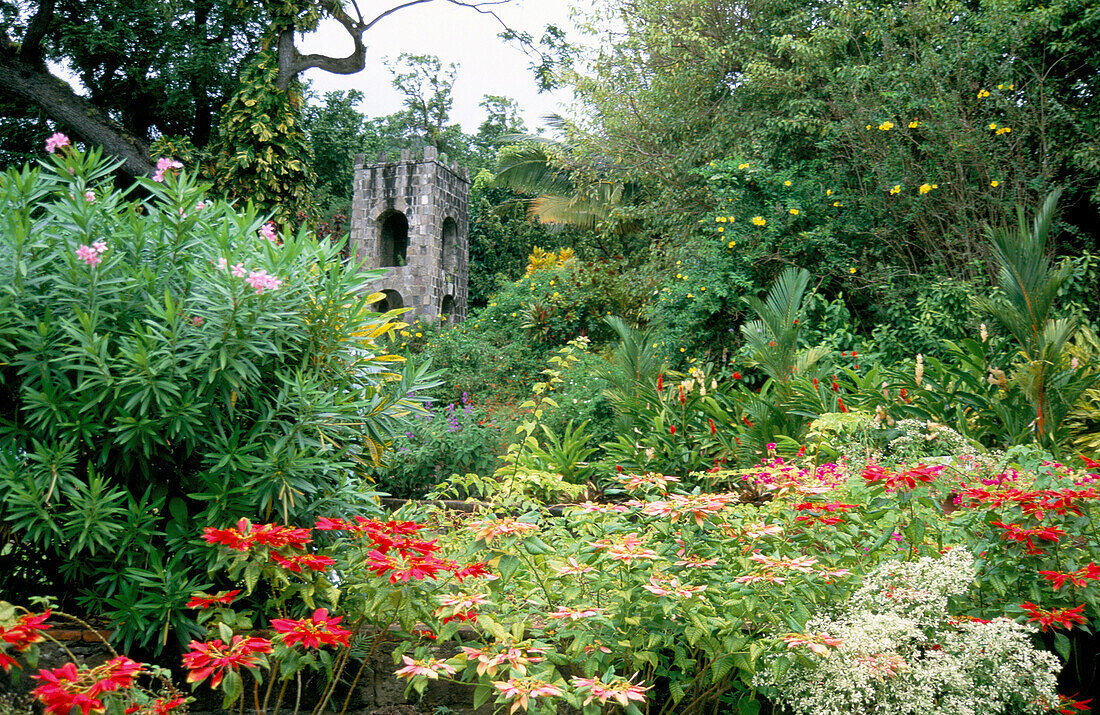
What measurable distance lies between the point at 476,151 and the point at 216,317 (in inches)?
1103

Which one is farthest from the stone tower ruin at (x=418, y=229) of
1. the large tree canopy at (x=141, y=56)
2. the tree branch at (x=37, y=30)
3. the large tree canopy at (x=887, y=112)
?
the large tree canopy at (x=887, y=112)

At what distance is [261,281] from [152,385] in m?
0.49

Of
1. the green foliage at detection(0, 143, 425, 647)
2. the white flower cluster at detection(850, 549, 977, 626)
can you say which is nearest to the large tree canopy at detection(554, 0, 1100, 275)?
the white flower cluster at detection(850, 549, 977, 626)

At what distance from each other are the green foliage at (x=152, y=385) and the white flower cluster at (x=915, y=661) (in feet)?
5.74

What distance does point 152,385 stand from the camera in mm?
2383

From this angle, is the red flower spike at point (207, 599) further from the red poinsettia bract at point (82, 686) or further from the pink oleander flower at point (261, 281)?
the pink oleander flower at point (261, 281)

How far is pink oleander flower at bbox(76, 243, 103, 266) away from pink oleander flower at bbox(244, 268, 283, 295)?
1.67 feet

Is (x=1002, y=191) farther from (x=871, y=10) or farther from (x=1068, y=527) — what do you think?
(x=1068, y=527)

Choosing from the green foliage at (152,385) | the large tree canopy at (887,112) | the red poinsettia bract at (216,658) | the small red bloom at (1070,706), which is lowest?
the small red bloom at (1070,706)

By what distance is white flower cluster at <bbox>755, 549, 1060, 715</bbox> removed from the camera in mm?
2088

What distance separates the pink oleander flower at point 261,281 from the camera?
7.83 ft

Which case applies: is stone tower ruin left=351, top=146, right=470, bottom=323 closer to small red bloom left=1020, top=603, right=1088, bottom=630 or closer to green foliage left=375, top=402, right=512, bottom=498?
green foliage left=375, top=402, right=512, bottom=498

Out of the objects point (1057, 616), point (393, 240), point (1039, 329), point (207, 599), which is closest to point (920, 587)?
point (1057, 616)

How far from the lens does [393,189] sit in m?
17.7
